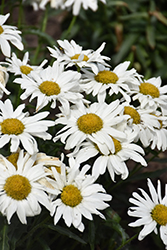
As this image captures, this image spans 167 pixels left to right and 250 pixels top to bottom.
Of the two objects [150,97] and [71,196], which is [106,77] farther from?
[71,196]

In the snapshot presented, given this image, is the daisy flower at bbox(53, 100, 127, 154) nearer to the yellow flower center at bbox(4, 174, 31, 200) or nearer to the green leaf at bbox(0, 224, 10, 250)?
the yellow flower center at bbox(4, 174, 31, 200)

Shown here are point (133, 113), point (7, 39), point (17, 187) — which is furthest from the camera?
point (7, 39)

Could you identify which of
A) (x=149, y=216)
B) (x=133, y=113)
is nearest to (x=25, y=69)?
(x=133, y=113)

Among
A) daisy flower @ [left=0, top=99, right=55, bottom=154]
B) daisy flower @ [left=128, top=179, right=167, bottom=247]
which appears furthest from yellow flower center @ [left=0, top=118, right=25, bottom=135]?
daisy flower @ [left=128, top=179, right=167, bottom=247]

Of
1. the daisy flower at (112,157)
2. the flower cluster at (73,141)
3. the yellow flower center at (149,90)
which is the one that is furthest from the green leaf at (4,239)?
the yellow flower center at (149,90)

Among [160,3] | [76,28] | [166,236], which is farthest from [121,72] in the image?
[160,3]

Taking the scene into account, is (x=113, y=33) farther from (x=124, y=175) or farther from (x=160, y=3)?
(x=124, y=175)
